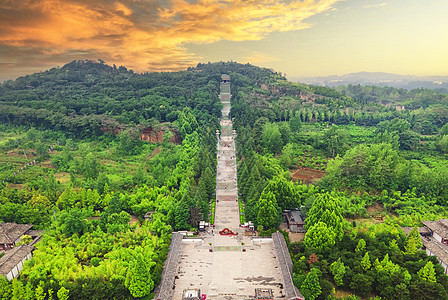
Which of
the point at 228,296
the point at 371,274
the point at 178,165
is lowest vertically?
the point at 228,296

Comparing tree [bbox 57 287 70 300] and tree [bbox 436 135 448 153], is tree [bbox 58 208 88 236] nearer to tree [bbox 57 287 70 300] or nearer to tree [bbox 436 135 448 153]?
tree [bbox 57 287 70 300]

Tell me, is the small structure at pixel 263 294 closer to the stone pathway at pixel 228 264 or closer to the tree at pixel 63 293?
the stone pathway at pixel 228 264

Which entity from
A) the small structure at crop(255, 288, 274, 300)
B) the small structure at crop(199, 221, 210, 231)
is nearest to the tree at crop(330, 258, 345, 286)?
the small structure at crop(255, 288, 274, 300)

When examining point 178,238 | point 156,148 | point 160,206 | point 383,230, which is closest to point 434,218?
point 383,230

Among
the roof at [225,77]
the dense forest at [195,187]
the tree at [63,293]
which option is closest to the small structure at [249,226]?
the dense forest at [195,187]

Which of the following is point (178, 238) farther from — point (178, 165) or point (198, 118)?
point (198, 118)

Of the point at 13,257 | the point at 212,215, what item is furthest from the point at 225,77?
the point at 13,257
